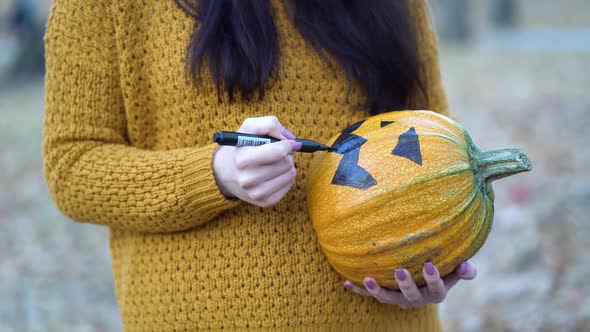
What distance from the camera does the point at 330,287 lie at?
4.62ft

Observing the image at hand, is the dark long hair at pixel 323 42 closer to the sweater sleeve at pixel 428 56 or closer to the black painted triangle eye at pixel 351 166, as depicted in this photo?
the sweater sleeve at pixel 428 56

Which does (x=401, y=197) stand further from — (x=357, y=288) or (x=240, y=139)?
(x=240, y=139)

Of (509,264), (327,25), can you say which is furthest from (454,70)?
(327,25)

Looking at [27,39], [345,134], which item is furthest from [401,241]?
[27,39]

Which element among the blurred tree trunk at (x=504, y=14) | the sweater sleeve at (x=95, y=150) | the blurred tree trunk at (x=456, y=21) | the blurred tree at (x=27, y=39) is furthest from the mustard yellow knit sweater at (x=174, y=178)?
the blurred tree trunk at (x=504, y=14)

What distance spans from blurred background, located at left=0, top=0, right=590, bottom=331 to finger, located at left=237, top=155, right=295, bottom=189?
2.34 m

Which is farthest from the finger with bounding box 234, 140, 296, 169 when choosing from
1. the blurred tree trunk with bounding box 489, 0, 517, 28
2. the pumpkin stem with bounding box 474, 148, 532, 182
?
the blurred tree trunk with bounding box 489, 0, 517, 28

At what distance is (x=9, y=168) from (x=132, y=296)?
14.3 ft

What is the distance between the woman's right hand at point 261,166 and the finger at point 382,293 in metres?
0.30

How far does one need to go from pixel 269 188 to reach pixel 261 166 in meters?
0.05

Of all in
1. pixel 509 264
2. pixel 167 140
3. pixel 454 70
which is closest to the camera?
pixel 167 140

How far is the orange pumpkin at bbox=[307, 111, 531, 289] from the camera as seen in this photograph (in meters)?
1.29

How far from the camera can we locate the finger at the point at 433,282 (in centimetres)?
129

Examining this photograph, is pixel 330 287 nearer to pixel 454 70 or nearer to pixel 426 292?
pixel 426 292
